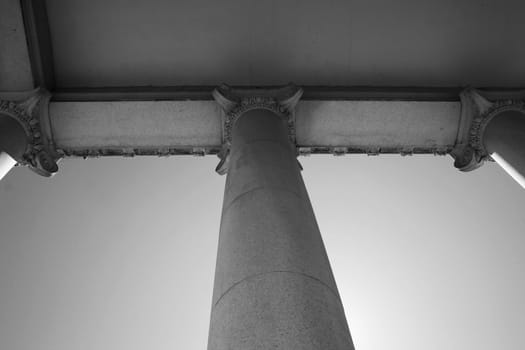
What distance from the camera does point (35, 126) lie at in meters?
27.1

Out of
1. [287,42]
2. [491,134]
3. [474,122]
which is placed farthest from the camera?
[287,42]

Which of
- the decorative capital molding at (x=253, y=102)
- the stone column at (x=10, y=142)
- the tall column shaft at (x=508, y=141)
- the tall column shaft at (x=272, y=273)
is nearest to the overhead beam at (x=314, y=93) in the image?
the tall column shaft at (x=508, y=141)

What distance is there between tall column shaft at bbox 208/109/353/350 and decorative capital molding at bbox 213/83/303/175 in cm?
878

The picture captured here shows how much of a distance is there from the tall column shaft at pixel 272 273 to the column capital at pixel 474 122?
1696 centimetres

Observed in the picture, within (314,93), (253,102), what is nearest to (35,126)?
(253,102)

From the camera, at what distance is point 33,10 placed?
27.9m

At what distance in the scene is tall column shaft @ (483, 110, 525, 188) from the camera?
23922mm

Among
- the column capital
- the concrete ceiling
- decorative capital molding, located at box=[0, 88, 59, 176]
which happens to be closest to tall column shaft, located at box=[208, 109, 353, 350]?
decorative capital molding, located at box=[0, 88, 59, 176]

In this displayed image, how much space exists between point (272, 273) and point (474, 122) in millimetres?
23183

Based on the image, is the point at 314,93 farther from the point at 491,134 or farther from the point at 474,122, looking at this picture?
the point at 491,134

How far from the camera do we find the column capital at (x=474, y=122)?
2756 cm

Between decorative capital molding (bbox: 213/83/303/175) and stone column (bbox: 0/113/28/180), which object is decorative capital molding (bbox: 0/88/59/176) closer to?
stone column (bbox: 0/113/28/180)

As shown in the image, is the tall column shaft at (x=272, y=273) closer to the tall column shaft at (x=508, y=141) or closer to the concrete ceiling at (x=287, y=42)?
the tall column shaft at (x=508, y=141)

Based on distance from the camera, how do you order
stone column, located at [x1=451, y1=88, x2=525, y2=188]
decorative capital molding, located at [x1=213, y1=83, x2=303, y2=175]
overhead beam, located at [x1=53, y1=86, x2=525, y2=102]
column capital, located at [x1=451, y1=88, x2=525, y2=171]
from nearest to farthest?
stone column, located at [x1=451, y1=88, x2=525, y2=188], decorative capital molding, located at [x1=213, y1=83, x2=303, y2=175], column capital, located at [x1=451, y1=88, x2=525, y2=171], overhead beam, located at [x1=53, y1=86, x2=525, y2=102]
